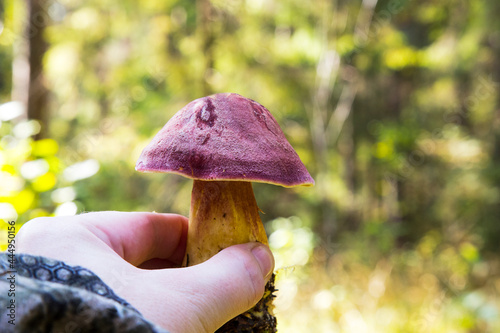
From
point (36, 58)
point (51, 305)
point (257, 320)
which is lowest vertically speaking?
point (257, 320)

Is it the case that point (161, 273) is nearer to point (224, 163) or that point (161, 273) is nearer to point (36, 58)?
point (224, 163)

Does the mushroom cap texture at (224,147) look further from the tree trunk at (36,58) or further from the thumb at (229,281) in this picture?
the tree trunk at (36,58)

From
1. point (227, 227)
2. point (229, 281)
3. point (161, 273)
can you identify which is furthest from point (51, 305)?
point (227, 227)

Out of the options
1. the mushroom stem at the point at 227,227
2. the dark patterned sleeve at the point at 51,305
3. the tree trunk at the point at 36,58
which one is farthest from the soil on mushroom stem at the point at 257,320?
the tree trunk at the point at 36,58

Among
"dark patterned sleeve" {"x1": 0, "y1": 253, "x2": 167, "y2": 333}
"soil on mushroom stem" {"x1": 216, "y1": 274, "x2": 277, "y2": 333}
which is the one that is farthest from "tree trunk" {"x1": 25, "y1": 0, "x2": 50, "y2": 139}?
"dark patterned sleeve" {"x1": 0, "y1": 253, "x2": 167, "y2": 333}

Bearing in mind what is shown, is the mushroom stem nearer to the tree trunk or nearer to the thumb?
the thumb

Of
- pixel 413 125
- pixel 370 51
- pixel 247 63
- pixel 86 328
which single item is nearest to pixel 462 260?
pixel 413 125

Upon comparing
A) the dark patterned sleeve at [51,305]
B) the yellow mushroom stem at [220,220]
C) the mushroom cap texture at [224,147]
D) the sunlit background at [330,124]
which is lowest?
the sunlit background at [330,124]
